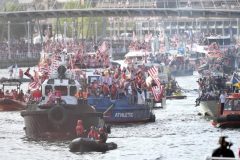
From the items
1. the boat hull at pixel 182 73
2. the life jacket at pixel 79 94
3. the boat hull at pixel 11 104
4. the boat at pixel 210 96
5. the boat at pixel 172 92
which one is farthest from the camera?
the boat hull at pixel 182 73

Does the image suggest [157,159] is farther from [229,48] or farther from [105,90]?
[229,48]

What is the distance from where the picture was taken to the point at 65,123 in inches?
3086

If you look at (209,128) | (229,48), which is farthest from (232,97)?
(229,48)

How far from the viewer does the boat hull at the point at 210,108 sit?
91250 mm

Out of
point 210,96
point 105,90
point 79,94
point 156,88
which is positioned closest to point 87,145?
point 79,94

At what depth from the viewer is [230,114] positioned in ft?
278

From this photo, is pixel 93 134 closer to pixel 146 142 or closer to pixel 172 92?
pixel 146 142

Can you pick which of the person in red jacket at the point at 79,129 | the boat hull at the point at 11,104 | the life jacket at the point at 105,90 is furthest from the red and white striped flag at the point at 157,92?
the person in red jacket at the point at 79,129

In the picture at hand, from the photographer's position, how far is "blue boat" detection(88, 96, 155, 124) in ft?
288

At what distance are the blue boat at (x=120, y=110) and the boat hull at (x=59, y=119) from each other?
312 inches

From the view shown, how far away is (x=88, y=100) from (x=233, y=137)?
10737 millimetres

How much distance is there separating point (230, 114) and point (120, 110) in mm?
7784

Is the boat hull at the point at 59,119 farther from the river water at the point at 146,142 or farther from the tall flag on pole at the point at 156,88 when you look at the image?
the tall flag on pole at the point at 156,88

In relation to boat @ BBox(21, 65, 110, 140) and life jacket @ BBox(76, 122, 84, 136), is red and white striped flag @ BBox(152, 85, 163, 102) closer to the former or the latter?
boat @ BBox(21, 65, 110, 140)
